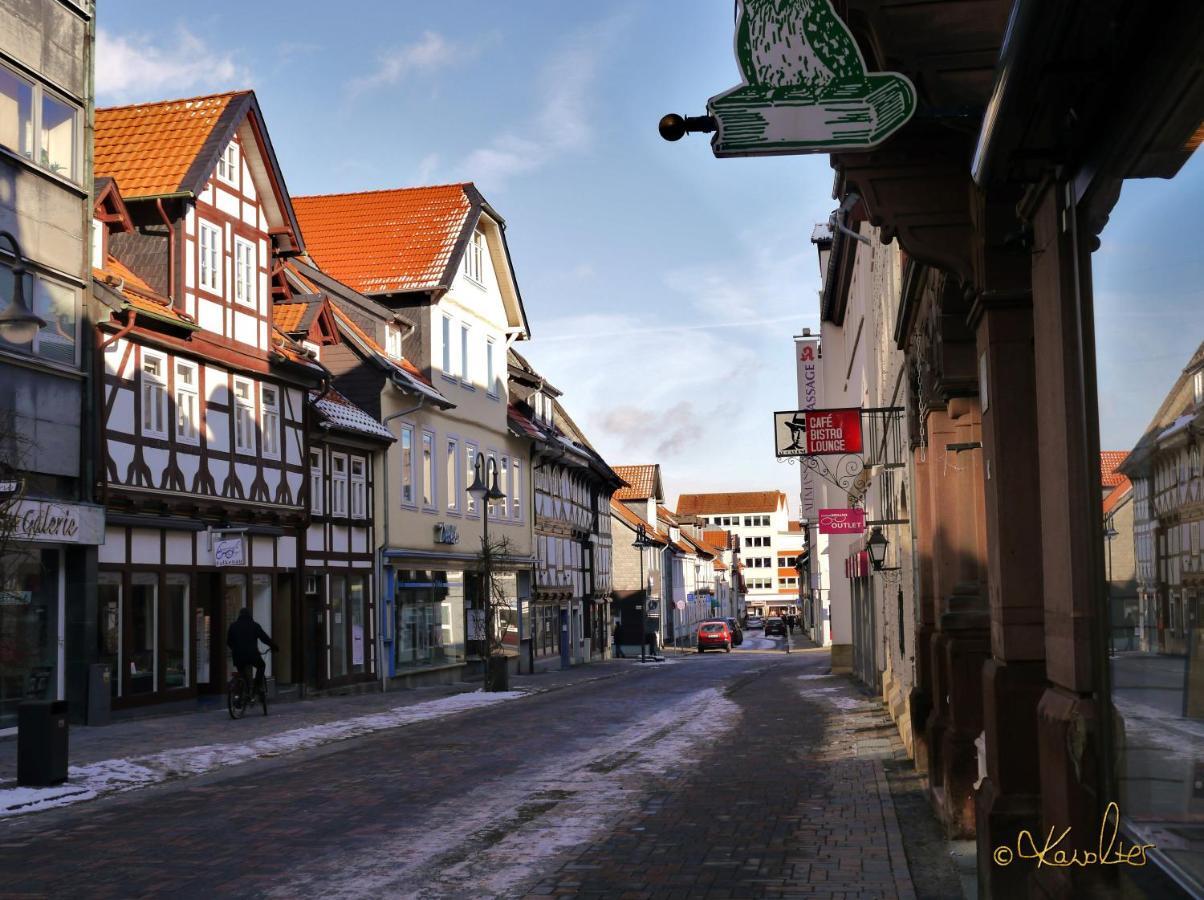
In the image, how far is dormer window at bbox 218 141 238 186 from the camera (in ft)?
88.1

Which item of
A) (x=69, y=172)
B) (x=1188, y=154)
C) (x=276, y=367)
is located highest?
(x=69, y=172)

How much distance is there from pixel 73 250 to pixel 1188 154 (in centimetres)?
2066

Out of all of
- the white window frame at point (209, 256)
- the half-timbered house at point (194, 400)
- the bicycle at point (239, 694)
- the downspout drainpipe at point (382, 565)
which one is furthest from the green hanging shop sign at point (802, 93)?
the downspout drainpipe at point (382, 565)

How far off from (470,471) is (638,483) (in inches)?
1844

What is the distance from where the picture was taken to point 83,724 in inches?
848

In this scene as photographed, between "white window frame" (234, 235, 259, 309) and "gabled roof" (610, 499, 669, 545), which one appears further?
"gabled roof" (610, 499, 669, 545)

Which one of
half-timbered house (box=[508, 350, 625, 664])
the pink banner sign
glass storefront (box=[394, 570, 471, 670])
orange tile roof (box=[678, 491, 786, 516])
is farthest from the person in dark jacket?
orange tile roof (box=[678, 491, 786, 516])

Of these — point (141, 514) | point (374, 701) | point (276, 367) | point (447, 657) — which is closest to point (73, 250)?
point (141, 514)

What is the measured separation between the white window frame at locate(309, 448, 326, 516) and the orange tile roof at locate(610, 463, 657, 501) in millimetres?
54939

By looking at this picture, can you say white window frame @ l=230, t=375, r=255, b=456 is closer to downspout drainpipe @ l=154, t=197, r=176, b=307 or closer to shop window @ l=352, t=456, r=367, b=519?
downspout drainpipe @ l=154, t=197, r=176, b=307

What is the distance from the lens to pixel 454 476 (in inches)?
1547

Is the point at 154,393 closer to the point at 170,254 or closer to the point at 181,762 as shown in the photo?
the point at 170,254

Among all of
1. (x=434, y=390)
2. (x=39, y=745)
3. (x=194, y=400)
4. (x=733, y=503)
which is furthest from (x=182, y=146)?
(x=733, y=503)

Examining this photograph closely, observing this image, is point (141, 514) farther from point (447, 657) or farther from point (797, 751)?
point (447, 657)
